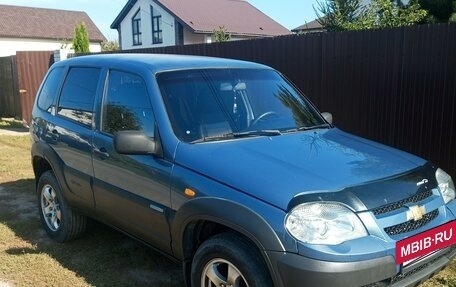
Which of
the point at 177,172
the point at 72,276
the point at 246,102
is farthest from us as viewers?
the point at 72,276

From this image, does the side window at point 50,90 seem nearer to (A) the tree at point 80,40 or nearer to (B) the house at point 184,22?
(A) the tree at point 80,40

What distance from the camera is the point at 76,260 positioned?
14.6ft

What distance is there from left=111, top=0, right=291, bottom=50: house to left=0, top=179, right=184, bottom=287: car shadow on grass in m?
26.3

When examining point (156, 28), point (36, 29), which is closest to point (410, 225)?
point (156, 28)

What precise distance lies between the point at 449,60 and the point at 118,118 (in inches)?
151

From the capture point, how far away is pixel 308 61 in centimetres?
705

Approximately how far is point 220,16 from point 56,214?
30.7 meters

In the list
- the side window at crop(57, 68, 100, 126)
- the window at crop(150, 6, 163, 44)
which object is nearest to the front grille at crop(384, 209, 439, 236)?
the side window at crop(57, 68, 100, 126)

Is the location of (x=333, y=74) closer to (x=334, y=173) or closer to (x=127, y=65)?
(x=127, y=65)

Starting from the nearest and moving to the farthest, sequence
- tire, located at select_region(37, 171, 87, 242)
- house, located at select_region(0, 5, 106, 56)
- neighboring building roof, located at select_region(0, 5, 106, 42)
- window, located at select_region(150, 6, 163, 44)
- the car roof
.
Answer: the car roof, tire, located at select_region(37, 171, 87, 242), window, located at select_region(150, 6, 163, 44), house, located at select_region(0, 5, 106, 56), neighboring building roof, located at select_region(0, 5, 106, 42)

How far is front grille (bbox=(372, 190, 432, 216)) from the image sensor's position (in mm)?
2709

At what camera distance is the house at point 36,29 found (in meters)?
41.8

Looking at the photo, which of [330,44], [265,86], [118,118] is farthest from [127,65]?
[330,44]

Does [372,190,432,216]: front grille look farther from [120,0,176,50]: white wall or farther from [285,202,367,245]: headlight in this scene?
A: [120,0,176,50]: white wall
